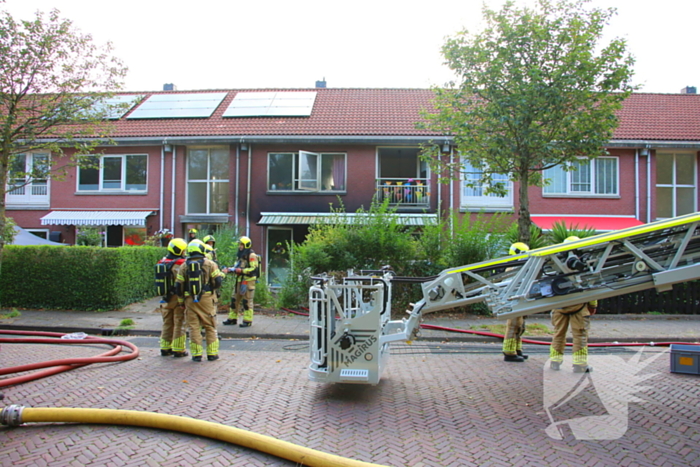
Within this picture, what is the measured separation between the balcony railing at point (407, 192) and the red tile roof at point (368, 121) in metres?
1.74

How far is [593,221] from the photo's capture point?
17031 mm

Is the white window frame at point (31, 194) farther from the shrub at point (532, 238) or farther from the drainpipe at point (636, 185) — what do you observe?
the drainpipe at point (636, 185)

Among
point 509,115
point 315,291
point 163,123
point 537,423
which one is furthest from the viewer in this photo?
point 163,123

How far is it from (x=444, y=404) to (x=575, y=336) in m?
2.52

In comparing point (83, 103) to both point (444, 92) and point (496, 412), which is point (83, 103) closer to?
point (444, 92)

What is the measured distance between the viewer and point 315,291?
18.0 feet

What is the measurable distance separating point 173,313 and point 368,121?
12682 millimetres

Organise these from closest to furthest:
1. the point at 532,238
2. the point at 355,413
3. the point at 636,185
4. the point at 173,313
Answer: the point at 355,413, the point at 173,313, the point at 532,238, the point at 636,185

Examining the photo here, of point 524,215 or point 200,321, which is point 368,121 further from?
point 200,321

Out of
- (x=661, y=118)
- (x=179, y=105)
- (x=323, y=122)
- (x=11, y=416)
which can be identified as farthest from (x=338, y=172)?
(x=11, y=416)

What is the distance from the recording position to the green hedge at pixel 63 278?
11.8m

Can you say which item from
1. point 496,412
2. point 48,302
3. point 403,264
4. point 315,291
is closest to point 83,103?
point 48,302

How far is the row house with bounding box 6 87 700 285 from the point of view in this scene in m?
17.4

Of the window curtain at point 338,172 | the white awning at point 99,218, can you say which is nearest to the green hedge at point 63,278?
the white awning at point 99,218
